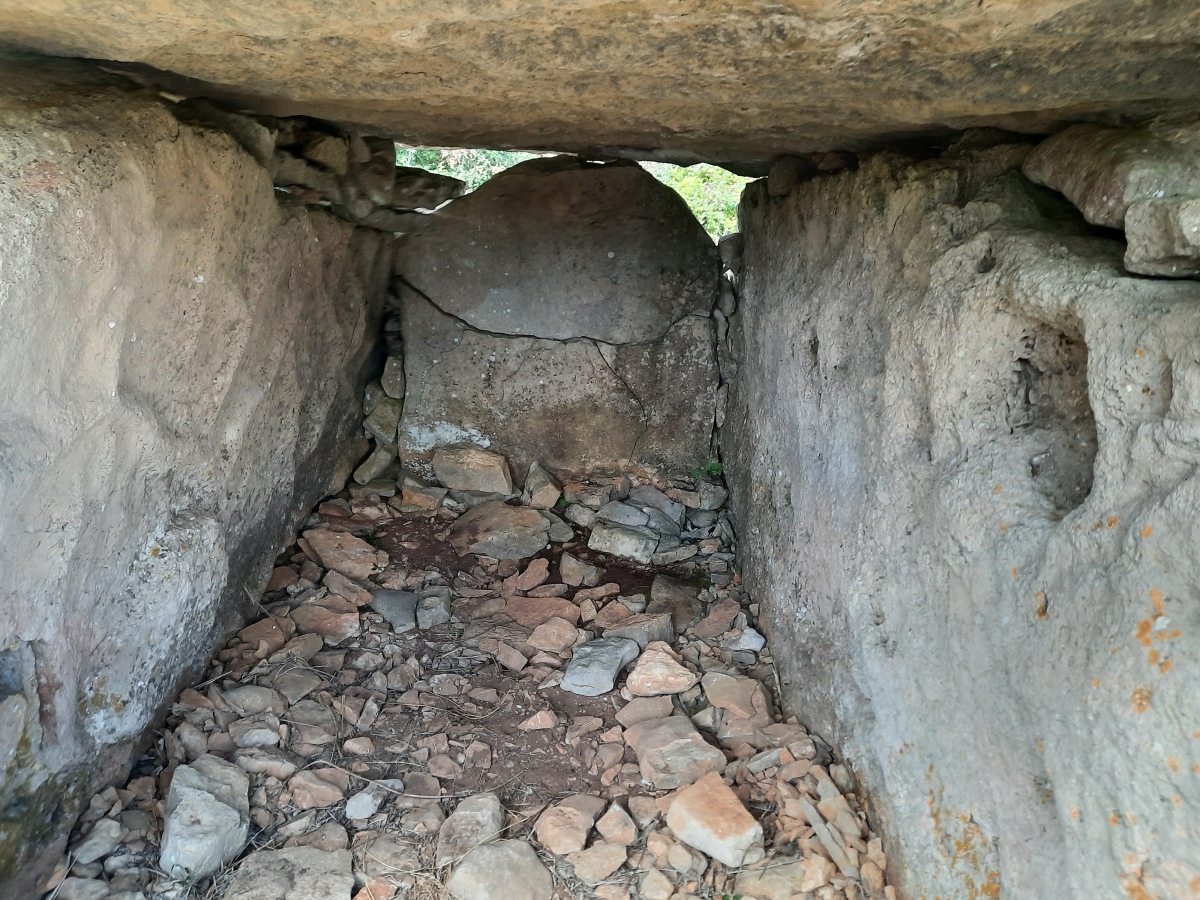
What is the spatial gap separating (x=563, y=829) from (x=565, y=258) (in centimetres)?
236

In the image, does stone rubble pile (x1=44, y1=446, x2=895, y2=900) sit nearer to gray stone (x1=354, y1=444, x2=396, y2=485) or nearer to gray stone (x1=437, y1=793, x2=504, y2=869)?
gray stone (x1=437, y1=793, x2=504, y2=869)

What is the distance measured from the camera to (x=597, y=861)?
2.12 meters

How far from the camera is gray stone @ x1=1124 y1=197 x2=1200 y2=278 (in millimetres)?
1400

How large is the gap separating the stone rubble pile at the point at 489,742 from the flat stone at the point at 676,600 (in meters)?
0.01

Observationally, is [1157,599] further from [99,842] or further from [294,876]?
[99,842]

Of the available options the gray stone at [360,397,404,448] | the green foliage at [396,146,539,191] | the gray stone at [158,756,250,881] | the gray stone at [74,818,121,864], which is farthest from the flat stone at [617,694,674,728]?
the green foliage at [396,146,539,191]

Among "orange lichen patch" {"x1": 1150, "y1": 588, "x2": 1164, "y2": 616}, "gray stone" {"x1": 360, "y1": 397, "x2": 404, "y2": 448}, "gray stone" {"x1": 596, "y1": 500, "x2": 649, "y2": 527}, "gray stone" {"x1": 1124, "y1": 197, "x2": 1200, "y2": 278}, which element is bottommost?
"gray stone" {"x1": 596, "y1": 500, "x2": 649, "y2": 527}

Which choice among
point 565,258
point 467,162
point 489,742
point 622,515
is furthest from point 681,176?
point 489,742

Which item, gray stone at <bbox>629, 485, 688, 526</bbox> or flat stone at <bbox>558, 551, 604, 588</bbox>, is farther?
gray stone at <bbox>629, 485, 688, 526</bbox>


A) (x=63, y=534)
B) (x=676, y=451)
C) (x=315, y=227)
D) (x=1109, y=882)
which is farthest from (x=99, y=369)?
(x=676, y=451)

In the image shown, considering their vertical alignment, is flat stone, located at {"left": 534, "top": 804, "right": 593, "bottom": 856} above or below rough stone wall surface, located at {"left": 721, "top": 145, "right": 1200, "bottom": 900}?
below

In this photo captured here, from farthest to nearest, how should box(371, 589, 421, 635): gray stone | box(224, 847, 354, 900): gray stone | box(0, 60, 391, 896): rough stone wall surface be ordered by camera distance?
box(371, 589, 421, 635): gray stone, box(224, 847, 354, 900): gray stone, box(0, 60, 391, 896): rough stone wall surface

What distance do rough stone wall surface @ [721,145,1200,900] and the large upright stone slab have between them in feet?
3.42

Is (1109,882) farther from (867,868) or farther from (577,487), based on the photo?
(577,487)
